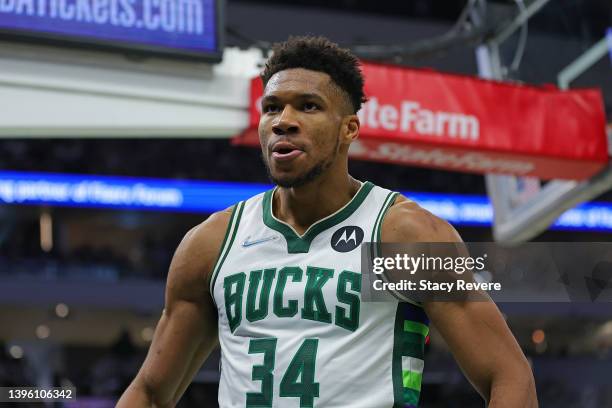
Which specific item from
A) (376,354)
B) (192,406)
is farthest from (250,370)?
(192,406)

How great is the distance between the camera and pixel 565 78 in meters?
7.61

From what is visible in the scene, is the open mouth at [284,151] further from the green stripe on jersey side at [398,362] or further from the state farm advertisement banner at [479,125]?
the state farm advertisement banner at [479,125]

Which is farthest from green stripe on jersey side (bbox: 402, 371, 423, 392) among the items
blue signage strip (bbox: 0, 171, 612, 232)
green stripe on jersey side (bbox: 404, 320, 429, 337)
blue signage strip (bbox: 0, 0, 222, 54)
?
blue signage strip (bbox: 0, 171, 612, 232)

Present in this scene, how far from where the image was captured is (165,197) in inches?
750

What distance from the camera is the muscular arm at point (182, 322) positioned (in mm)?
2893

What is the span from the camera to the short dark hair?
2793 mm

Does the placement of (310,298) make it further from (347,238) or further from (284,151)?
(284,151)

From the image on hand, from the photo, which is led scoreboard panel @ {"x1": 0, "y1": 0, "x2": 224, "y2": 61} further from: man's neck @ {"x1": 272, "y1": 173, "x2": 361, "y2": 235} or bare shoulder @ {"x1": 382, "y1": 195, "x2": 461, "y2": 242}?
bare shoulder @ {"x1": 382, "y1": 195, "x2": 461, "y2": 242}

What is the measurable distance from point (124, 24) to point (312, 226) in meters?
3.13

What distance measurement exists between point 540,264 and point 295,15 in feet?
58.0

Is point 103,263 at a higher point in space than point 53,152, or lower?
lower

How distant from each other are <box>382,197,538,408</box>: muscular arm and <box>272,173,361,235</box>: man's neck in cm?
33

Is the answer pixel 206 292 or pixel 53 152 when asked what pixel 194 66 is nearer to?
pixel 206 292

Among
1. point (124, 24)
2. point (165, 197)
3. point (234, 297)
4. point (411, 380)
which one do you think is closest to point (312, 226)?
point (234, 297)
